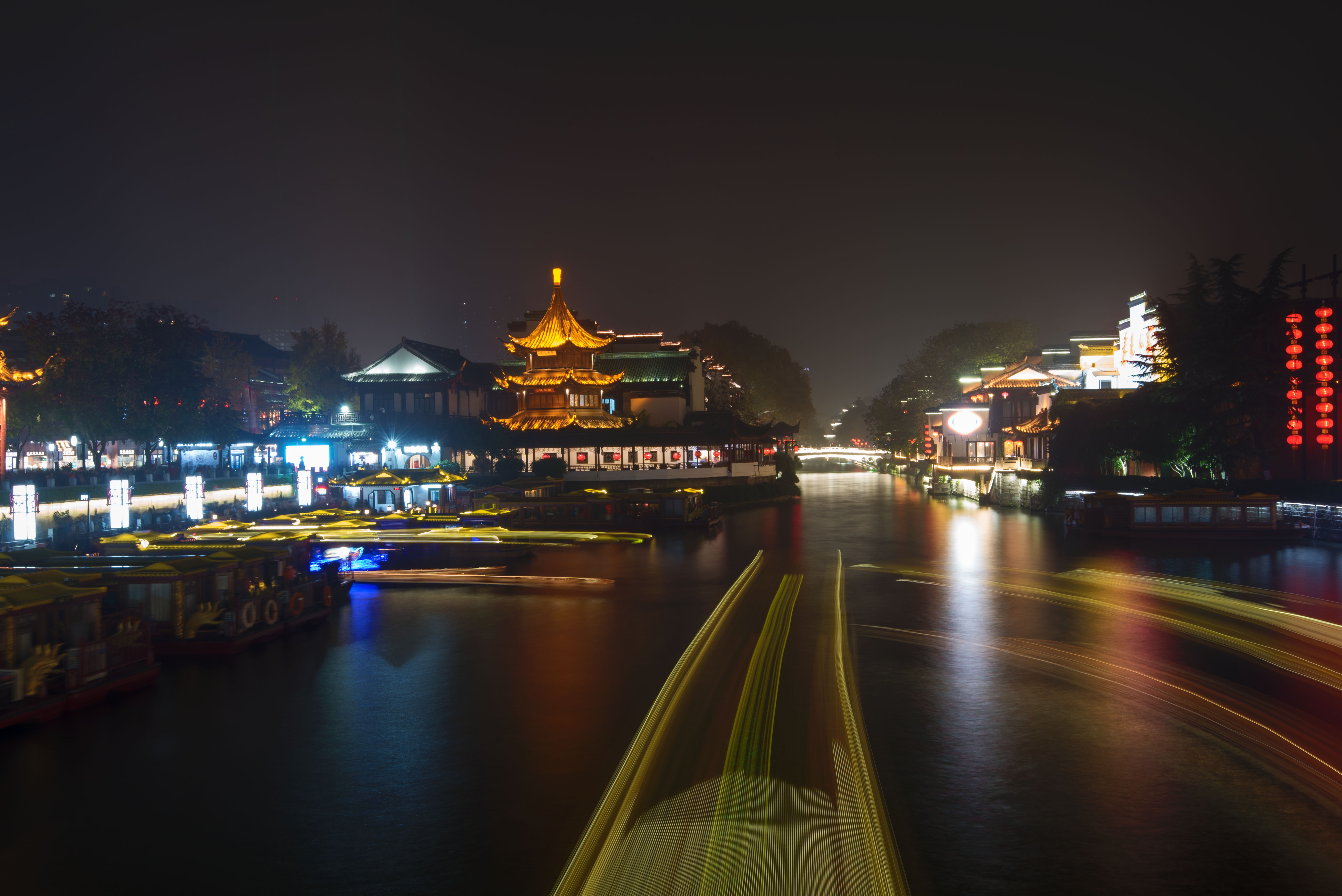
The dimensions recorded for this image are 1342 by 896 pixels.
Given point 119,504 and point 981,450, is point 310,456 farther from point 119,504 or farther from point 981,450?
point 981,450

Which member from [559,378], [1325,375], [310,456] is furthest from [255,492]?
[1325,375]

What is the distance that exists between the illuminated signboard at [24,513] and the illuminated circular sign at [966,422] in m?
72.2

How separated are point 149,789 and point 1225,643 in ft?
53.3

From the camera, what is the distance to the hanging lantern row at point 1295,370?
32062mm

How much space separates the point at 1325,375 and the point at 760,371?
85945 millimetres

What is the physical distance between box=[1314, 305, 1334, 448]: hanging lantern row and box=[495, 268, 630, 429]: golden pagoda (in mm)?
39198

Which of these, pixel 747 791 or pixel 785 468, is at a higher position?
pixel 785 468

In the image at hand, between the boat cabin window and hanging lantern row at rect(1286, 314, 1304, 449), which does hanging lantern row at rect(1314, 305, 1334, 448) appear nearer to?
hanging lantern row at rect(1286, 314, 1304, 449)

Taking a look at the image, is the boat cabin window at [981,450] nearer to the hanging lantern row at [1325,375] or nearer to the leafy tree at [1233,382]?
the leafy tree at [1233,382]

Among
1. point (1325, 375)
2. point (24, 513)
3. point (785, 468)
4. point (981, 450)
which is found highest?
point (1325, 375)

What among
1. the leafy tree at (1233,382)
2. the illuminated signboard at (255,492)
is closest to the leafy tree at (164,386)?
the illuminated signboard at (255,492)

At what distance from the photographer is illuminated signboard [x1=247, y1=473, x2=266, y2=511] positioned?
34.1 meters

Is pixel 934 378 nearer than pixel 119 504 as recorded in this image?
No

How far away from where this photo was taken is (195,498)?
31359mm
